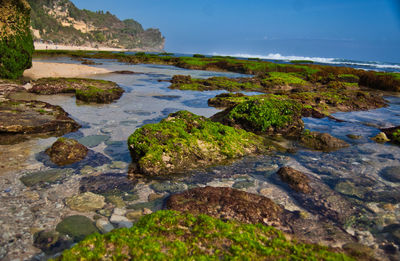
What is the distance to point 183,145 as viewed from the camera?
631cm

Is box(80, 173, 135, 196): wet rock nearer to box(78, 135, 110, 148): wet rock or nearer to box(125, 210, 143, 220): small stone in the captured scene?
box(125, 210, 143, 220): small stone

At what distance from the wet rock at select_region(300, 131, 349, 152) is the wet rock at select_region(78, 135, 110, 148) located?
662cm

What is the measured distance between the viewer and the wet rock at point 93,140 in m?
7.33

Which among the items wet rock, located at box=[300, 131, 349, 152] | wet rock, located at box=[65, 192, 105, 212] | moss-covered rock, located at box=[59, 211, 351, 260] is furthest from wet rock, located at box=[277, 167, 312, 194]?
wet rock, located at box=[65, 192, 105, 212]

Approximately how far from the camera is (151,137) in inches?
246

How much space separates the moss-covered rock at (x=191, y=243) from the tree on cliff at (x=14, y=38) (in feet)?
56.5

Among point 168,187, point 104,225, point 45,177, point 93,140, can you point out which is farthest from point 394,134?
point 45,177

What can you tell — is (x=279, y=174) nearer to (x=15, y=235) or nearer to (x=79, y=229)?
(x=79, y=229)

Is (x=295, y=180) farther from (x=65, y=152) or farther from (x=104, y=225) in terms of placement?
(x=65, y=152)

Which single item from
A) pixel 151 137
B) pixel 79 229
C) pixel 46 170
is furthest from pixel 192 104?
pixel 79 229

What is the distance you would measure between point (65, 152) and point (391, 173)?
839cm

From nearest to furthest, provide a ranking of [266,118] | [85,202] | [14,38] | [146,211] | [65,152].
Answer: [146,211]
[85,202]
[65,152]
[266,118]
[14,38]

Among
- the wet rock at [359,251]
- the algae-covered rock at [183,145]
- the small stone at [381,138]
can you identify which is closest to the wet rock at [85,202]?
the algae-covered rock at [183,145]

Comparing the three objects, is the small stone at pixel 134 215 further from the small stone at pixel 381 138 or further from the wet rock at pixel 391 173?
the small stone at pixel 381 138
